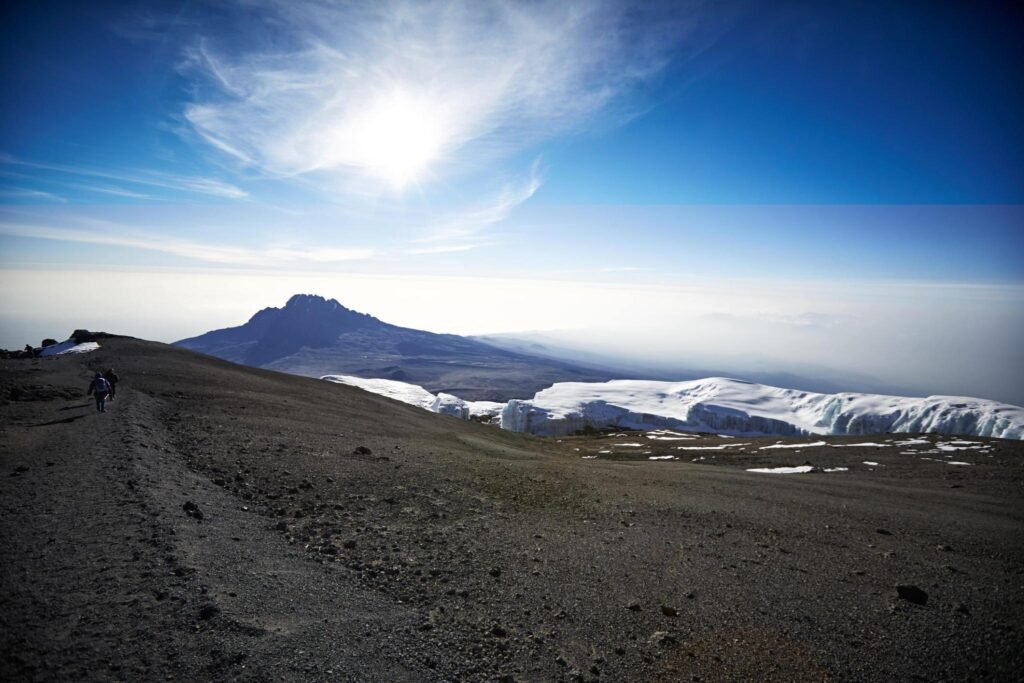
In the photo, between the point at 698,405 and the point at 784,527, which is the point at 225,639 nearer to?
the point at 784,527

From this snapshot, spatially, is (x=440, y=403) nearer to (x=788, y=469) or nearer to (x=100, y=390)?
(x=788, y=469)

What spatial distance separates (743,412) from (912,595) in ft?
446

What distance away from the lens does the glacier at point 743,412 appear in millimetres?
94375

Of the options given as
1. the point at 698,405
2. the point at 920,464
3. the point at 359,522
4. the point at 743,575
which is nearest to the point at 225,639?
the point at 359,522

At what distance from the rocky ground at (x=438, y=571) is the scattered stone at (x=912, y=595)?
0.05 meters

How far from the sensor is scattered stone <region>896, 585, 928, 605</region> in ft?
33.7

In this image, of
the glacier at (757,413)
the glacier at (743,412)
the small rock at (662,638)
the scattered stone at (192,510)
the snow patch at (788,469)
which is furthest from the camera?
the glacier at (743,412)

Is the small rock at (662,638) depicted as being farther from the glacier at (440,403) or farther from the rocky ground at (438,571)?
the glacier at (440,403)

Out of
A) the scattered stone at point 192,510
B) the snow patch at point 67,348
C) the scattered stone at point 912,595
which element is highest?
the snow patch at point 67,348

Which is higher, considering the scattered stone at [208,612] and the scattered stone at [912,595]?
the scattered stone at [208,612]

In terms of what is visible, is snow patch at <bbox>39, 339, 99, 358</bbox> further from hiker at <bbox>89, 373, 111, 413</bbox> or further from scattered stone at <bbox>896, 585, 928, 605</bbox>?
scattered stone at <bbox>896, 585, 928, 605</bbox>

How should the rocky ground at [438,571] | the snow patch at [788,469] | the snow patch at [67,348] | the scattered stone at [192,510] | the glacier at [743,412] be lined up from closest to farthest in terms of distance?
1. the rocky ground at [438,571]
2. the scattered stone at [192,510]
3. the snow patch at [788,469]
4. the snow patch at [67,348]
5. the glacier at [743,412]

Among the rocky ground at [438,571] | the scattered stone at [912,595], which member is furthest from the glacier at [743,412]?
the scattered stone at [912,595]

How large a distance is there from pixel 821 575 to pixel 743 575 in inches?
87.2
